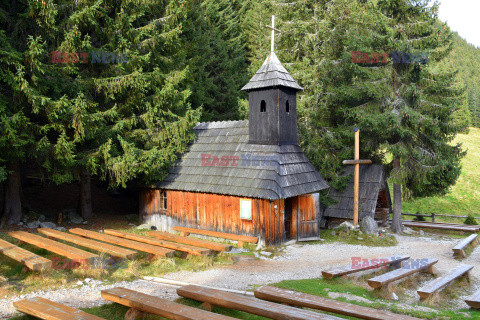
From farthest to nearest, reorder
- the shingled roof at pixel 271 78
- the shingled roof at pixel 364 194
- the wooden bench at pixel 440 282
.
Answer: the shingled roof at pixel 364 194
the shingled roof at pixel 271 78
the wooden bench at pixel 440 282

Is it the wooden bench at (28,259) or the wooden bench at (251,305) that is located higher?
the wooden bench at (28,259)

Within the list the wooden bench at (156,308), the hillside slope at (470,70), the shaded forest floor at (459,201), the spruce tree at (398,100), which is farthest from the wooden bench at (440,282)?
the hillside slope at (470,70)

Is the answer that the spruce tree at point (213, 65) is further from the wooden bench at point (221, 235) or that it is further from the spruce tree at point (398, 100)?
the wooden bench at point (221, 235)

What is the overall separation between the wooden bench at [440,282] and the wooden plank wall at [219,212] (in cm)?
590

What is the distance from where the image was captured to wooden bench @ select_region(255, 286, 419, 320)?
5.30 m

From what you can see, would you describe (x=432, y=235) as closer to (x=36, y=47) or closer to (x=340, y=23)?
(x=340, y=23)

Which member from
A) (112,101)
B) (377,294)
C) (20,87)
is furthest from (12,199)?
(377,294)

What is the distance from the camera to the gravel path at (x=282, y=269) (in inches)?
289

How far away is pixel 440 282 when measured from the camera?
863 cm

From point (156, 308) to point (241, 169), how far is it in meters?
9.42

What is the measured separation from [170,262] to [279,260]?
12.8 ft

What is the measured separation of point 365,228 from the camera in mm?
16375

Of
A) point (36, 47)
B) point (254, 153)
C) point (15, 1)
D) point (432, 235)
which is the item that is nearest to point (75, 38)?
point (36, 47)

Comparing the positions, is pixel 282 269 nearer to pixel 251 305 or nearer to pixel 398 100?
pixel 251 305
